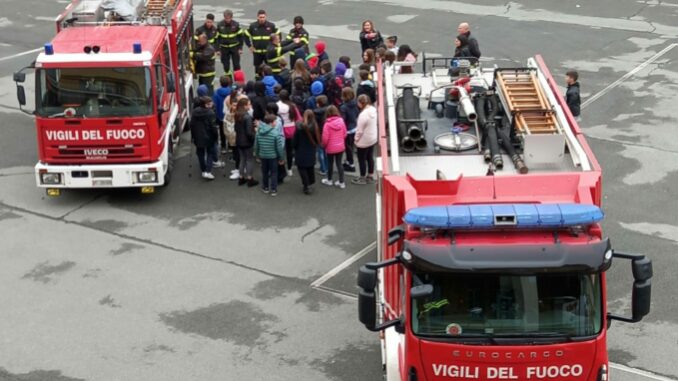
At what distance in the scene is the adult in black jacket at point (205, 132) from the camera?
57.2 feet

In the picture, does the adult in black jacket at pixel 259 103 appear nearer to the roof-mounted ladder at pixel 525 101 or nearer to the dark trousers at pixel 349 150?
the dark trousers at pixel 349 150

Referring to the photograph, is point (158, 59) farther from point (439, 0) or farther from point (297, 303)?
point (439, 0)

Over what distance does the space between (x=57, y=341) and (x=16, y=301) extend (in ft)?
4.68

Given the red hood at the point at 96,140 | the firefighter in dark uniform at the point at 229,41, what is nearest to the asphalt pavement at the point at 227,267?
the red hood at the point at 96,140

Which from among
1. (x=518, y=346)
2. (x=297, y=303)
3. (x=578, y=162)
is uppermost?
(x=578, y=162)

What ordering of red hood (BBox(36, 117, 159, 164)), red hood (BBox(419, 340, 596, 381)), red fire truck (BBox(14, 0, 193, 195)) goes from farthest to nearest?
red hood (BBox(36, 117, 159, 164)) → red fire truck (BBox(14, 0, 193, 195)) → red hood (BBox(419, 340, 596, 381))

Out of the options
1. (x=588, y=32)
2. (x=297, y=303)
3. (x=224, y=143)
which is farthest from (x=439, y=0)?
(x=297, y=303)

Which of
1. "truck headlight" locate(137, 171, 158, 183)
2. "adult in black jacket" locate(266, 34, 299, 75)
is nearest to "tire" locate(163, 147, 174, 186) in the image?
"truck headlight" locate(137, 171, 158, 183)

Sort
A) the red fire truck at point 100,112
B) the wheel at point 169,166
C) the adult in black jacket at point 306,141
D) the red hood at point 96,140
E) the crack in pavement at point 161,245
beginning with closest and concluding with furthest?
the crack in pavement at point 161,245 < the red fire truck at point 100,112 < the red hood at point 96,140 < the adult in black jacket at point 306,141 < the wheel at point 169,166

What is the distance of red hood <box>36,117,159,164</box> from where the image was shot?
1650 centimetres

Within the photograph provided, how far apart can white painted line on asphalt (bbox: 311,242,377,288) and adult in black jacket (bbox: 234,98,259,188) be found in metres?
3.13

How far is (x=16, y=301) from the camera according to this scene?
13852mm

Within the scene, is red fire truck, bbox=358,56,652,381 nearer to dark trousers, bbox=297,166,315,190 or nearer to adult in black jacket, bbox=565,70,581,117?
dark trousers, bbox=297,166,315,190

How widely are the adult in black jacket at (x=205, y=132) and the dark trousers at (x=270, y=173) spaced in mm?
1054
